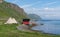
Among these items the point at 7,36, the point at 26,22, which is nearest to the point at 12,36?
the point at 7,36

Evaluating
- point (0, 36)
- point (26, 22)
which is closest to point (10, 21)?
point (26, 22)

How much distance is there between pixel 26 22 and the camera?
139 m

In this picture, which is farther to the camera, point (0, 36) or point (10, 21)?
point (10, 21)

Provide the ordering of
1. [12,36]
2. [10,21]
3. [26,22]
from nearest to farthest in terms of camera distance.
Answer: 1. [12,36]
2. [10,21]
3. [26,22]

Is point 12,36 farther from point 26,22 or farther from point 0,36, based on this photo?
point 26,22

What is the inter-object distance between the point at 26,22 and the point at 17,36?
297 feet

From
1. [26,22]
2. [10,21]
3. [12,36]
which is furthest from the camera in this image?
[26,22]

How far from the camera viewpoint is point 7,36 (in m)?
48.1

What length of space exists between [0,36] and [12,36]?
9.41ft

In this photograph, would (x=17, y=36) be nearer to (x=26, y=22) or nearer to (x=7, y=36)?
(x=7, y=36)

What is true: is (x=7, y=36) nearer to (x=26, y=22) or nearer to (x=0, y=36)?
(x=0, y=36)

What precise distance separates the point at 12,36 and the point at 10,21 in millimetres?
72181

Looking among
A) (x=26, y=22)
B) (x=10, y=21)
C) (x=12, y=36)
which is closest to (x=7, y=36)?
(x=12, y=36)

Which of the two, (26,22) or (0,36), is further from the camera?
(26,22)
